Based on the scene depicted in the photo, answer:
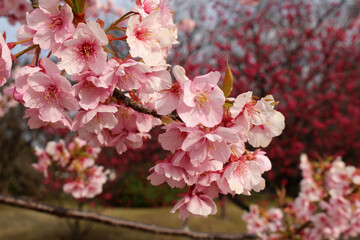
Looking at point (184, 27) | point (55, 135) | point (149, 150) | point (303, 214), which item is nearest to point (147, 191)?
point (149, 150)

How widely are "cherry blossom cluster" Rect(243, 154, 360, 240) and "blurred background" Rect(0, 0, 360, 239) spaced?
3688mm

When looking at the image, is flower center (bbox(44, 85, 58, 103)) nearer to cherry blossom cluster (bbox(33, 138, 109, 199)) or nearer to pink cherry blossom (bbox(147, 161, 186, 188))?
pink cherry blossom (bbox(147, 161, 186, 188))

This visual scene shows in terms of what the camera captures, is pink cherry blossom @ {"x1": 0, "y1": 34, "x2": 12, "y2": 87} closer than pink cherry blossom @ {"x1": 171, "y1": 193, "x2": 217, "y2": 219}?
Yes

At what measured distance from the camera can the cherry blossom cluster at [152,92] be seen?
0.72 metres

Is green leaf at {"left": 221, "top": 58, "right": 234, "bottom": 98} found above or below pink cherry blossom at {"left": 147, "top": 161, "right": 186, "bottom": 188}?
above


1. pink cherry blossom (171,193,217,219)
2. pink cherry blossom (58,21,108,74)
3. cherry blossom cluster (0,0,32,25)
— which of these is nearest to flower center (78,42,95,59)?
pink cherry blossom (58,21,108,74)

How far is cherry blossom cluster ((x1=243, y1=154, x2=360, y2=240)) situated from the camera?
7.89 ft

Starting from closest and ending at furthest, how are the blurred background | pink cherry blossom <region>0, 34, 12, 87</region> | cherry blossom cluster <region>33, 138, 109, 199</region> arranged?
1. pink cherry blossom <region>0, 34, 12, 87</region>
2. cherry blossom cluster <region>33, 138, 109, 199</region>
3. the blurred background

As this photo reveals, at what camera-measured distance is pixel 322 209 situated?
2.71 meters

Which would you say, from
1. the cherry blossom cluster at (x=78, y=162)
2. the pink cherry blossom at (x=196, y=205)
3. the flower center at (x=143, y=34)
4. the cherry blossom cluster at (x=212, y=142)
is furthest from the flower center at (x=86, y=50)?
the cherry blossom cluster at (x=78, y=162)

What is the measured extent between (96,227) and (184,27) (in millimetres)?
4787

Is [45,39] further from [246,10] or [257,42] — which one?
[246,10]

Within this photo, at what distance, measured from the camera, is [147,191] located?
891 centimetres

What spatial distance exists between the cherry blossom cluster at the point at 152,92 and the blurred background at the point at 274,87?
592cm
